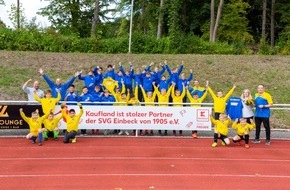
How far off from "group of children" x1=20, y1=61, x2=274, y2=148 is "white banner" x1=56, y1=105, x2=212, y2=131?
215 mm

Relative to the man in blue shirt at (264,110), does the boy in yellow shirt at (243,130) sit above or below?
below

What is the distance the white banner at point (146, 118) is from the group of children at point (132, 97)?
0.70 ft

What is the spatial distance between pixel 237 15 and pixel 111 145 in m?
30.7

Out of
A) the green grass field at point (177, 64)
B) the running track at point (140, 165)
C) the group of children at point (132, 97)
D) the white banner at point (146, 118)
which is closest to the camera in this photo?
the running track at point (140, 165)

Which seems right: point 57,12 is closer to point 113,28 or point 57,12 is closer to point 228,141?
point 113,28

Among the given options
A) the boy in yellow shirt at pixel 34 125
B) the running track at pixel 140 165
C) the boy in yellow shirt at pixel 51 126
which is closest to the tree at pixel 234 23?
the running track at pixel 140 165

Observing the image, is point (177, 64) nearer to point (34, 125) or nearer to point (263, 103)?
point (263, 103)

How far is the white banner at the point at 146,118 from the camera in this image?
15.0 metres

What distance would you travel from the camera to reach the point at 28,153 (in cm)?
1254

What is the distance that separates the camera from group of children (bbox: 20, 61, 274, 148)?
1403cm

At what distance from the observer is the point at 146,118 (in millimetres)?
15156

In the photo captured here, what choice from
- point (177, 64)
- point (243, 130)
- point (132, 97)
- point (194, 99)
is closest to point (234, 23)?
point (177, 64)

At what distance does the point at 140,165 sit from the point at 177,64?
1478 cm

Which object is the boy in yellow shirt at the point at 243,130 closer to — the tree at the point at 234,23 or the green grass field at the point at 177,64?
the green grass field at the point at 177,64
